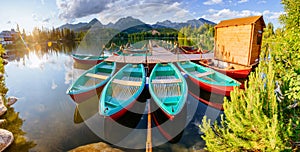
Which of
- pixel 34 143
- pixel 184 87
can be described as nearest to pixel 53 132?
pixel 34 143

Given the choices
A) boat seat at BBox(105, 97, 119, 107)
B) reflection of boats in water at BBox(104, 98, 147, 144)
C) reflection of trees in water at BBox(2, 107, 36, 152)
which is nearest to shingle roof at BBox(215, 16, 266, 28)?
reflection of boats in water at BBox(104, 98, 147, 144)

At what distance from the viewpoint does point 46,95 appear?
11.5m

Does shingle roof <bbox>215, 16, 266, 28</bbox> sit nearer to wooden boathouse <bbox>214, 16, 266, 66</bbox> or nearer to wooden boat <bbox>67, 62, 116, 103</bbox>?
wooden boathouse <bbox>214, 16, 266, 66</bbox>

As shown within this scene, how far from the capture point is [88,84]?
962cm

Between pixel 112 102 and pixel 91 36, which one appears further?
pixel 91 36

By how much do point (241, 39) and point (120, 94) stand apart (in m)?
9.32

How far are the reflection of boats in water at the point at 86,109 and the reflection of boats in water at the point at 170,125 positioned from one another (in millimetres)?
3296

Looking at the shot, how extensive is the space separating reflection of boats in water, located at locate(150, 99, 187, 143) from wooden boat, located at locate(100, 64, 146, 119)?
1.40 meters

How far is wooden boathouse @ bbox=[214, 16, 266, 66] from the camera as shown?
1066 cm

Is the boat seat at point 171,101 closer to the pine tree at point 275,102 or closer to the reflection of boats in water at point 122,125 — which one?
the reflection of boats in water at point 122,125

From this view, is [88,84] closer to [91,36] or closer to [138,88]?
[138,88]

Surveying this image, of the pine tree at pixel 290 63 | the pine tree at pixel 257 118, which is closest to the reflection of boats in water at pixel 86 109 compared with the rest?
the pine tree at pixel 257 118

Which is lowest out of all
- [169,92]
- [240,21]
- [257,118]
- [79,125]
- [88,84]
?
[79,125]

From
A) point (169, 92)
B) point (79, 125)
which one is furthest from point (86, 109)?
point (169, 92)
